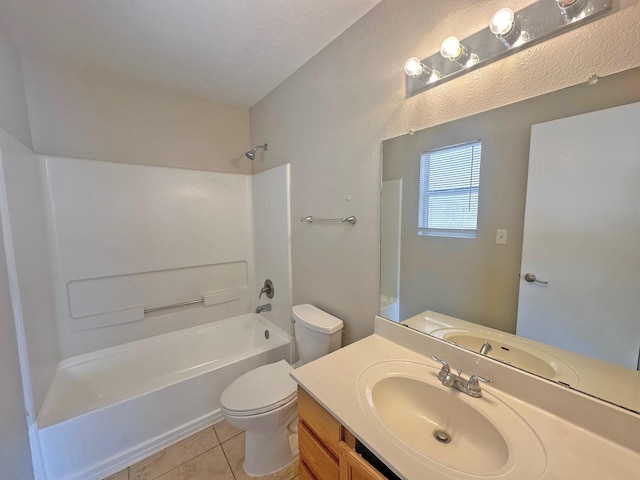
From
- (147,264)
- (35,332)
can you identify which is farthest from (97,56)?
(35,332)

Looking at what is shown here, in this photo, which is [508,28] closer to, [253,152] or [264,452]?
[253,152]

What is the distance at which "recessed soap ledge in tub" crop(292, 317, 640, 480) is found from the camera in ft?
2.00

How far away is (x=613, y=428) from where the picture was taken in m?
0.66

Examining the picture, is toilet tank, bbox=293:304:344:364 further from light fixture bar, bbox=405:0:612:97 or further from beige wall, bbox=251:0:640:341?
light fixture bar, bbox=405:0:612:97

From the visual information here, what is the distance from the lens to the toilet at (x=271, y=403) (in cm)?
134

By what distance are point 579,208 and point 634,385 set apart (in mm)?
500

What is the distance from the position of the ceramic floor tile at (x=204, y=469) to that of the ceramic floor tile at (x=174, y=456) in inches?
1.5

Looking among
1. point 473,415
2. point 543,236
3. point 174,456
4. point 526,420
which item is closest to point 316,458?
point 473,415

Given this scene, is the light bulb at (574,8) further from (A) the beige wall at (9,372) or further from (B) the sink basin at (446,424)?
(A) the beige wall at (9,372)

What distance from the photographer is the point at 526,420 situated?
0.74 meters

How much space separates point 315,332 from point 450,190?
1.07 meters

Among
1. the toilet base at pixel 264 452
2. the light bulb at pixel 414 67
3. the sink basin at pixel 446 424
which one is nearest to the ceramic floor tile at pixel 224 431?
the toilet base at pixel 264 452

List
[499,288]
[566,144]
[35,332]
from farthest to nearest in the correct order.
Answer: [35,332]
[499,288]
[566,144]

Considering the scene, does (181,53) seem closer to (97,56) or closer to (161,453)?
(97,56)
